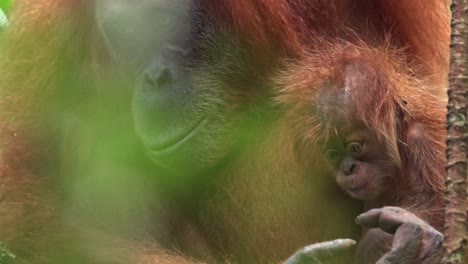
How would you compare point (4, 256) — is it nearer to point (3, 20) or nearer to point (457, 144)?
point (3, 20)

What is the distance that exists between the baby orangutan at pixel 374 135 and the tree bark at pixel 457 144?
84cm

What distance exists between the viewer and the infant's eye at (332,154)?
2.94 m

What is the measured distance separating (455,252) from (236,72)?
5.06 feet

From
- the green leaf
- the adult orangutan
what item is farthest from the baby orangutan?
the green leaf

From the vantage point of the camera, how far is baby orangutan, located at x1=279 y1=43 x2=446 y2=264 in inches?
111

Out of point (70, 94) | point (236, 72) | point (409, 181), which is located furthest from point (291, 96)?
point (70, 94)

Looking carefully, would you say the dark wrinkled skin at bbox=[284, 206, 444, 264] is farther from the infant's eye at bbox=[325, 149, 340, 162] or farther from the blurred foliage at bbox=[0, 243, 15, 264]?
the blurred foliage at bbox=[0, 243, 15, 264]

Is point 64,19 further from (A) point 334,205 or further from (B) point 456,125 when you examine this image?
(B) point 456,125

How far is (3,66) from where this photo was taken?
3.95 meters

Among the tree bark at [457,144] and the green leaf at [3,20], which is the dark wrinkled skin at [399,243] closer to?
the tree bark at [457,144]

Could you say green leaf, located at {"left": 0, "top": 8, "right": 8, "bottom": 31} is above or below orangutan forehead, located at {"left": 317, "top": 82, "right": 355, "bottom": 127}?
above

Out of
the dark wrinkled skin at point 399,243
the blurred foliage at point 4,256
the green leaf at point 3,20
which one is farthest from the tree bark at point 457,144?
the green leaf at point 3,20

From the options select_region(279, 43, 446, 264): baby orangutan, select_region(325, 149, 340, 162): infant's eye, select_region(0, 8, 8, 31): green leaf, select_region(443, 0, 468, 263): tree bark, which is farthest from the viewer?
select_region(0, 8, 8, 31): green leaf

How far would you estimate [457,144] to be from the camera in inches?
74.4
